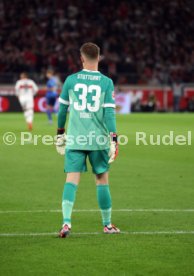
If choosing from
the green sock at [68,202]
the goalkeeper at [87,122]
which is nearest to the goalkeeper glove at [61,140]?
the goalkeeper at [87,122]

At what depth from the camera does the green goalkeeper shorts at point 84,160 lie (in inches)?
388

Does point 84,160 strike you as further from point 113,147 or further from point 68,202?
point 68,202

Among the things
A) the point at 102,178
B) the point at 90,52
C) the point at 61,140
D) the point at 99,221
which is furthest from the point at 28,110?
the point at 90,52

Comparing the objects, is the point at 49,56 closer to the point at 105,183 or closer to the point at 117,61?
the point at 117,61

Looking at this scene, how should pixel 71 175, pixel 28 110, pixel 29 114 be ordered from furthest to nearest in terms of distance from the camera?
pixel 28 110, pixel 29 114, pixel 71 175

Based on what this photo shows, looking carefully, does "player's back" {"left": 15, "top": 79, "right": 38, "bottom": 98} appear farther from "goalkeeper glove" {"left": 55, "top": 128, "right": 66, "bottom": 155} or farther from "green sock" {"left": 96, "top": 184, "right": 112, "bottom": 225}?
"green sock" {"left": 96, "top": 184, "right": 112, "bottom": 225}

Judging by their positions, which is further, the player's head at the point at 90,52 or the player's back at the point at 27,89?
the player's back at the point at 27,89

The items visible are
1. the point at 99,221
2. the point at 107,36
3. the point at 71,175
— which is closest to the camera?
the point at 71,175

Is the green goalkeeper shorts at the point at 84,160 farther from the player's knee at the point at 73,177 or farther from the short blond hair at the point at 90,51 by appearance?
the short blond hair at the point at 90,51

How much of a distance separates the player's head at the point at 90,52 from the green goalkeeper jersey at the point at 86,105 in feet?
0.49

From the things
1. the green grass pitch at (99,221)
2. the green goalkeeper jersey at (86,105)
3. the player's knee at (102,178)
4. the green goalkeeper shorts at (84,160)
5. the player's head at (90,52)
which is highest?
the player's head at (90,52)

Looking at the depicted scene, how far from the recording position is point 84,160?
9922 mm

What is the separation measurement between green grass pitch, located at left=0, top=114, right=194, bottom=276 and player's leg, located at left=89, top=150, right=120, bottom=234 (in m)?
0.16

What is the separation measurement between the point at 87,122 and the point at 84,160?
451 mm
